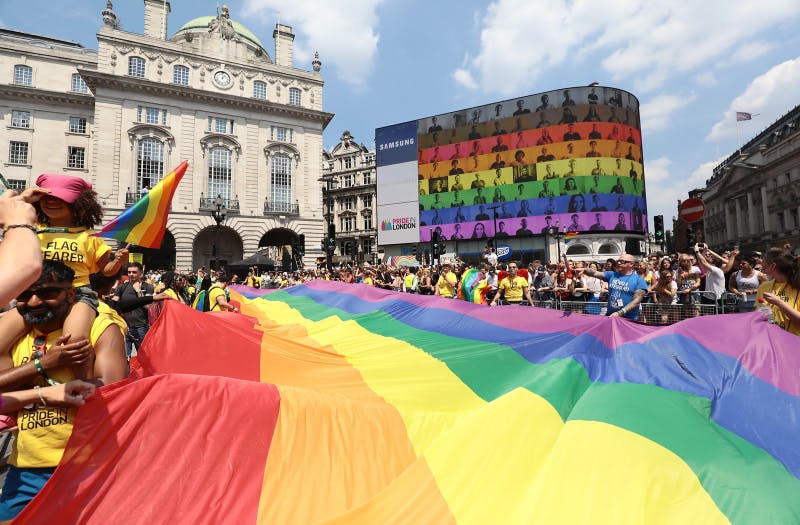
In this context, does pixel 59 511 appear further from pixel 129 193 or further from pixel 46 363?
pixel 129 193

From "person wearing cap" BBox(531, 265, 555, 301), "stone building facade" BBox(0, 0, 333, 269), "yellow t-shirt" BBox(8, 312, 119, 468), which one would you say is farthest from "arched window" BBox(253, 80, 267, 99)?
"yellow t-shirt" BBox(8, 312, 119, 468)

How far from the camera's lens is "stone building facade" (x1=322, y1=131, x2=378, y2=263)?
69.8 metres

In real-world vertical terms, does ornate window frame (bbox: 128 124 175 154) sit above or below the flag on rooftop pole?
above

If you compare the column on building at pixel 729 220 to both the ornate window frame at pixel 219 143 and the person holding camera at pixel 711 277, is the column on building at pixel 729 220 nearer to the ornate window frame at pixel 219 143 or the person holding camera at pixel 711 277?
the ornate window frame at pixel 219 143

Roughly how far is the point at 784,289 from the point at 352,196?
69.4 meters

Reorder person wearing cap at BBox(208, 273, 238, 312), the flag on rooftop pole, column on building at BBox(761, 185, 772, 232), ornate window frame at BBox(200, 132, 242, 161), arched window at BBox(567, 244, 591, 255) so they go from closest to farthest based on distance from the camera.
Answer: the flag on rooftop pole
person wearing cap at BBox(208, 273, 238, 312)
ornate window frame at BBox(200, 132, 242, 161)
arched window at BBox(567, 244, 591, 255)
column on building at BBox(761, 185, 772, 232)

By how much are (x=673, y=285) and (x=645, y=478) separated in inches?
314

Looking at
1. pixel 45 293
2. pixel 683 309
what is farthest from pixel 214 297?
pixel 683 309

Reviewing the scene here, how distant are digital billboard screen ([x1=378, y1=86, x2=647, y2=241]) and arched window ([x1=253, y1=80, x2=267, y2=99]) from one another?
69.4 feet

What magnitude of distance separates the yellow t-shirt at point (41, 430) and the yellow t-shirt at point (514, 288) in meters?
9.49

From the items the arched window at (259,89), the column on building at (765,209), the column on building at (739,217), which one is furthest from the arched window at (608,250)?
the column on building at (739,217)

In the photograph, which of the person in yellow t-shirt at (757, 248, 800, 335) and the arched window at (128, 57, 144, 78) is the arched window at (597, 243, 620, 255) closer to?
the person in yellow t-shirt at (757, 248, 800, 335)

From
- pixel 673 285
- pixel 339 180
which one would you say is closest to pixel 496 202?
pixel 339 180

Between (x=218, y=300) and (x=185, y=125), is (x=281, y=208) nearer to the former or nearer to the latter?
(x=185, y=125)
